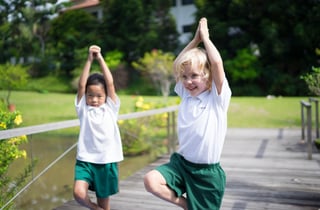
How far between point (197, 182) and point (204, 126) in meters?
0.26

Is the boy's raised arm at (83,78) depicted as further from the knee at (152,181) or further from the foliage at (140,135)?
the foliage at (140,135)

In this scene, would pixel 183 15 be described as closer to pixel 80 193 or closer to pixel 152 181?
pixel 80 193

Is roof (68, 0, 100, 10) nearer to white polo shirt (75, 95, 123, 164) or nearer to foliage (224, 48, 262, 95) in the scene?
foliage (224, 48, 262, 95)

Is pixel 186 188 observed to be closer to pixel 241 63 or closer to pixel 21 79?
pixel 21 79

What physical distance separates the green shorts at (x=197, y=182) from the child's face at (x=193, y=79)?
34cm

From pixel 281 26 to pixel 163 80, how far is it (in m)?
7.63

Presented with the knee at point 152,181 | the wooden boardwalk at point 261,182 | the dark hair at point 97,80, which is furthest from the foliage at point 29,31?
the knee at point 152,181

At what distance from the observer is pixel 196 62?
170 cm

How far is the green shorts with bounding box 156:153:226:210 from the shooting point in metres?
1.71

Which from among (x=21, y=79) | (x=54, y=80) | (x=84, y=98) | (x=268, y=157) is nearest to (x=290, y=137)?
(x=268, y=157)

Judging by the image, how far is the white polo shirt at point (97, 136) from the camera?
6.88 feet

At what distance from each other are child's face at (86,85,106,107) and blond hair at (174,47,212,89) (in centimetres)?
59

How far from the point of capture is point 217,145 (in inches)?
67.4

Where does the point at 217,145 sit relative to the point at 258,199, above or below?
above
